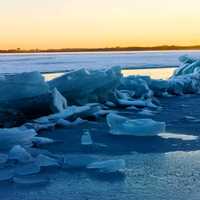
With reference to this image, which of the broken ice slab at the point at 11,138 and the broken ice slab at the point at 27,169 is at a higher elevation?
the broken ice slab at the point at 11,138

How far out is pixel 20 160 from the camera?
441cm

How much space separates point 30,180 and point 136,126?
215cm

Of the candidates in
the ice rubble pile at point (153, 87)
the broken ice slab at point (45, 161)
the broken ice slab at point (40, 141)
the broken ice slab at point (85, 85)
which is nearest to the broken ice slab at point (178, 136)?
the broken ice slab at point (40, 141)

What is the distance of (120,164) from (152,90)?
7.36m

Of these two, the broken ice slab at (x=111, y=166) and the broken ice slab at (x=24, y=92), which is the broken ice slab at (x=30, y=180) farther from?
the broken ice slab at (x=24, y=92)

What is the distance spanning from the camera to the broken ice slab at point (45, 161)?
171 inches

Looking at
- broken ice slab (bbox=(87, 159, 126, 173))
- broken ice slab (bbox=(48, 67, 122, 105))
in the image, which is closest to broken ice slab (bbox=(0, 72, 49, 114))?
broken ice slab (bbox=(48, 67, 122, 105))

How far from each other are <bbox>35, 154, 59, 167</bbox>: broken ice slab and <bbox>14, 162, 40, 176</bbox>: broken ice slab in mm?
84

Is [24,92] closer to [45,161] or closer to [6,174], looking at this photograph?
[45,161]

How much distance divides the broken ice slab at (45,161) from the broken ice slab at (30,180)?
0.34 meters

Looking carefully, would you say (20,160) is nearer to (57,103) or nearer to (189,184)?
(189,184)

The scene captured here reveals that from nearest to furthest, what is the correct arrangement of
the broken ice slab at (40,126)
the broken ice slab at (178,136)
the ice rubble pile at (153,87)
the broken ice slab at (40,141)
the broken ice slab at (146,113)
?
the broken ice slab at (40,141)
the broken ice slab at (178,136)
the broken ice slab at (40,126)
the broken ice slab at (146,113)
the ice rubble pile at (153,87)

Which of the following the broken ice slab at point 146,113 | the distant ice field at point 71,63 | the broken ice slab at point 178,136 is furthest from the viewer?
the distant ice field at point 71,63

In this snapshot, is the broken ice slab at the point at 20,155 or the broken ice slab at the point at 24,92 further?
the broken ice slab at the point at 24,92
